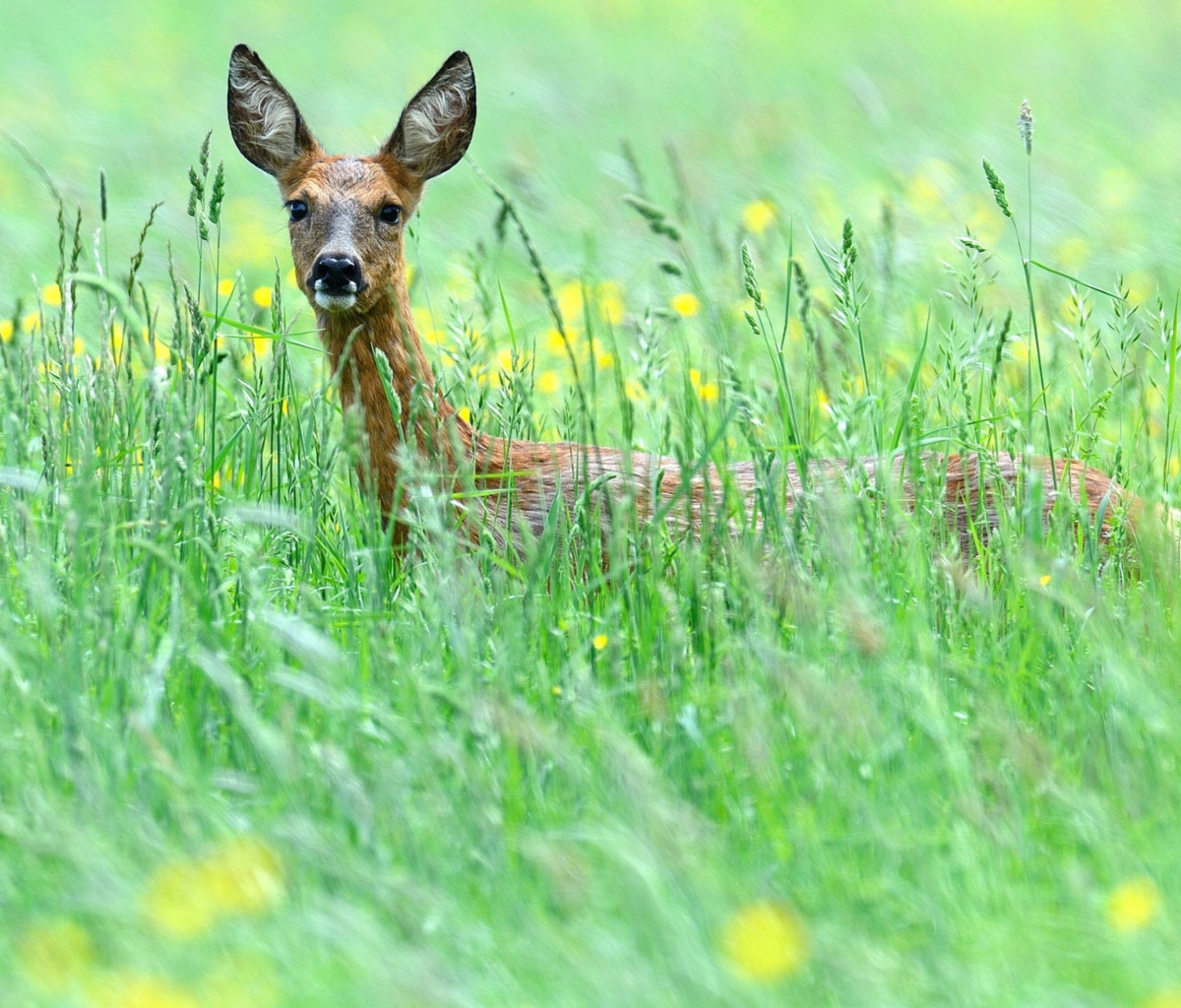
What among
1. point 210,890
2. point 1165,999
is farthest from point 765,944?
point 210,890

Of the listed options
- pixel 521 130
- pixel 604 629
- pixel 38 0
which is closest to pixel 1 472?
pixel 604 629

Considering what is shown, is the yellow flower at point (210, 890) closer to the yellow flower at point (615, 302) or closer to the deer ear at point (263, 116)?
the deer ear at point (263, 116)

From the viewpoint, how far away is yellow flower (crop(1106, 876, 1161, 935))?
252 cm

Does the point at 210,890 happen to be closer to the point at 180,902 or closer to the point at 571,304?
the point at 180,902

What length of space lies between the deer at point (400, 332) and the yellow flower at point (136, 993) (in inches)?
81.6

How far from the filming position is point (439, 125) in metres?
5.54

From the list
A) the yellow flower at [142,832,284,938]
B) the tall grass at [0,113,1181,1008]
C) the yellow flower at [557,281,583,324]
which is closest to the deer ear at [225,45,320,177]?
the tall grass at [0,113,1181,1008]

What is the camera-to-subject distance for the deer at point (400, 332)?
15.6 feet

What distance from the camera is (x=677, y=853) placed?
8.79 ft

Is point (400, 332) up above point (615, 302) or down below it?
below

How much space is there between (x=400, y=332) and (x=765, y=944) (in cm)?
248

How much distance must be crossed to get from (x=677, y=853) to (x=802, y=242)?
6.71 meters

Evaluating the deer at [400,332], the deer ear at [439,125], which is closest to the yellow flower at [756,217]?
the deer ear at [439,125]

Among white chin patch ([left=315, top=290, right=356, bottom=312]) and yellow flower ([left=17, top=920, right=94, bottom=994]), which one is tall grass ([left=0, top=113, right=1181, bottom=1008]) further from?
white chin patch ([left=315, top=290, right=356, bottom=312])
